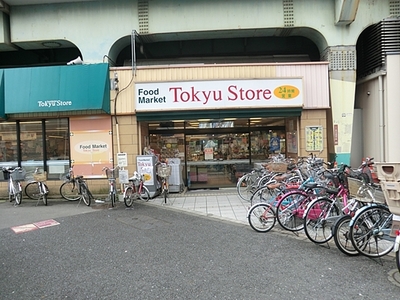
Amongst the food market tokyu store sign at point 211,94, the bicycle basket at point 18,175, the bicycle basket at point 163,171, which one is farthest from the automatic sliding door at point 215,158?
the bicycle basket at point 18,175

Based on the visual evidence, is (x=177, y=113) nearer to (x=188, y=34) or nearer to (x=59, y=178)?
(x=188, y=34)

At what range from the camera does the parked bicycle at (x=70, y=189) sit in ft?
31.3

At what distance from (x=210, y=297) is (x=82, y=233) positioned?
3.63 metres

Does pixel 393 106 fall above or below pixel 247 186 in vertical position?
above

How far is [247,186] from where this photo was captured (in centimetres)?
918

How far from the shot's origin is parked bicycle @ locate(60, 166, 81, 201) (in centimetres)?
954

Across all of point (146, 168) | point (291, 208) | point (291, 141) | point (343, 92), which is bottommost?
point (291, 208)

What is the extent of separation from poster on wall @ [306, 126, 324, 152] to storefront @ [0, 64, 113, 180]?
660cm

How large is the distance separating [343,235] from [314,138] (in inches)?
231

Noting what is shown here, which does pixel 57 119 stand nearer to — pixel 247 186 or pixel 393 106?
pixel 247 186

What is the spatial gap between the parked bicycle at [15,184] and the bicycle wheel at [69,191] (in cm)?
121

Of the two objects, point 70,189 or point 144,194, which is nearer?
point 144,194

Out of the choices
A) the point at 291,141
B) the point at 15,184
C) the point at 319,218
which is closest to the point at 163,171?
the point at 15,184

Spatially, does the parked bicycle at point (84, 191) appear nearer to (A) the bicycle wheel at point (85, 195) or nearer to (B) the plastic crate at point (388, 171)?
(A) the bicycle wheel at point (85, 195)
